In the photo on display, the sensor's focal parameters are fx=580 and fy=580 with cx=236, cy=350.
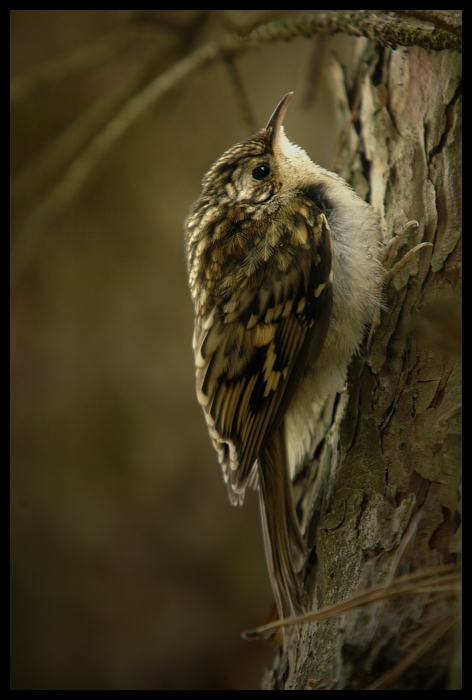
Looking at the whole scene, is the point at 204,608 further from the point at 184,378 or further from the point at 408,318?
the point at 408,318

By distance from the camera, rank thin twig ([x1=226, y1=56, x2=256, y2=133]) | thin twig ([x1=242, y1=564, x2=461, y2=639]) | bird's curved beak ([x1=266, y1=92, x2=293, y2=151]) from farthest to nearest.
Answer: thin twig ([x1=226, y1=56, x2=256, y2=133]) < bird's curved beak ([x1=266, y1=92, x2=293, y2=151]) < thin twig ([x1=242, y1=564, x2=461, y2=639])

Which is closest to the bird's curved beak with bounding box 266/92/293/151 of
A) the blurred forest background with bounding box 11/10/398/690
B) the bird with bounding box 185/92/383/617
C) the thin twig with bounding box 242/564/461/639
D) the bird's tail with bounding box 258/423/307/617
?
the bird with bounding box 185/92/383/617

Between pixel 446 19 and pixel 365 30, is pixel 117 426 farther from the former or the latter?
pixel 446 19

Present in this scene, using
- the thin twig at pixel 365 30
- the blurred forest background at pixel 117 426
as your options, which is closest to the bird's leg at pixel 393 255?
the thin twig at pixel 365 30

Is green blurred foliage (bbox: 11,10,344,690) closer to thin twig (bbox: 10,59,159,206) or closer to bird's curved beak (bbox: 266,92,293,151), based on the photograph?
thin twig (bbox: 10,59,159,206)

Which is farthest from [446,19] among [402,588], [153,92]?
[402,588]

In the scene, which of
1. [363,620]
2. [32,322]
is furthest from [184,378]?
[363,620]

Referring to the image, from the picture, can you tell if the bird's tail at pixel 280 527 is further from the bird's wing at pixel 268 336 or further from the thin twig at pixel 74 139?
the thin twig at pixel 74 139
